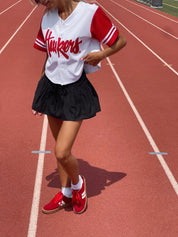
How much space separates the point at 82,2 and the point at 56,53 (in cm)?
43

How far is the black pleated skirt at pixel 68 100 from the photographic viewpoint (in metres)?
3.15

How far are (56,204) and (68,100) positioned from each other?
1.05 metres

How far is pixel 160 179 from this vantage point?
167 inches

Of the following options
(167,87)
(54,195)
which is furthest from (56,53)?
(167,87)

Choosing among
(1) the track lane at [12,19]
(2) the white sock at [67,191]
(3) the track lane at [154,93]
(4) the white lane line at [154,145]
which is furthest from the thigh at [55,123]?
(1) the track lane at [12,19]

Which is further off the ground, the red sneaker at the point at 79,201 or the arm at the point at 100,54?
the arm at the point at 100,54

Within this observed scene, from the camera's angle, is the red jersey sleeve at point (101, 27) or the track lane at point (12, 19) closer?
the red jersey sleeve at point (101, 27)

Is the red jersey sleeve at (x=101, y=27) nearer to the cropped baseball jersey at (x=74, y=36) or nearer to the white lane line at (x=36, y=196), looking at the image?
the cropped baseball jersey at (x=74, y=36)

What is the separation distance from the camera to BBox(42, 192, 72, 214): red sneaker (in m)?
3.60

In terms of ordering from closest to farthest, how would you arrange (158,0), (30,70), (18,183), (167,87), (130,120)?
(18,183), (130,120), (167,87), (30,70), (158,0)

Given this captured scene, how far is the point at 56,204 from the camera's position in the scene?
361cm

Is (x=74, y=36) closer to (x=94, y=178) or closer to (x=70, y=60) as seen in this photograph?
(x=70, y=60)

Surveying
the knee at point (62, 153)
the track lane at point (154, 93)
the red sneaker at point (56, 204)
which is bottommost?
the track lane at point (154, 93)

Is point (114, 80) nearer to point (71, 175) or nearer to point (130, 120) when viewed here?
point (130, 120)
